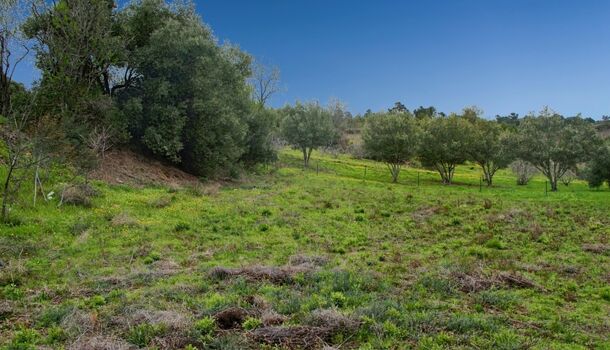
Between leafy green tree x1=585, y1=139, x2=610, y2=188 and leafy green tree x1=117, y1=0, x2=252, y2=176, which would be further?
leafy green tree x1=585, y1=139, x2=610, y2=188

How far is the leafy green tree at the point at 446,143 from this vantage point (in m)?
61.7

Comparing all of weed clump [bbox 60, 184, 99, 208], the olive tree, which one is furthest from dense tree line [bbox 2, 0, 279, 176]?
the olive tree

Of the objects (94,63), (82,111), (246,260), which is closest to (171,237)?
(246,260)

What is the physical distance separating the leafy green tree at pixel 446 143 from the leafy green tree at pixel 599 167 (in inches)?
590

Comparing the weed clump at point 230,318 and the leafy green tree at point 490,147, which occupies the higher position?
the leafy green tree at point 490,147

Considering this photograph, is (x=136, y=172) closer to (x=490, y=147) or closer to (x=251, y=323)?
(x=251, y=323)

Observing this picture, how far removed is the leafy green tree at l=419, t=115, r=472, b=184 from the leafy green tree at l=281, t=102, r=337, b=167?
16735 millimetres

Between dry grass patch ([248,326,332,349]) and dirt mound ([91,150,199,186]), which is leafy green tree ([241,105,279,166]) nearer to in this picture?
dirt mound ([91,150,199,186])

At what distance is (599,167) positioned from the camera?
57.0m

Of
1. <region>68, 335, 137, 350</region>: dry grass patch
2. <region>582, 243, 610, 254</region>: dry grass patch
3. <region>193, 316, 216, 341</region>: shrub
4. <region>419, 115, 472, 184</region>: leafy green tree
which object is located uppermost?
<region>419, 115, 472, 184</region>: leafy green tree

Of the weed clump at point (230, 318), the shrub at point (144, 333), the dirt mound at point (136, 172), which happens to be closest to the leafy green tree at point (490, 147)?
the dirt mound at point (136, 172)

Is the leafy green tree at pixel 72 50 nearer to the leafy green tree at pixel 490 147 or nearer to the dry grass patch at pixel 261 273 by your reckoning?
the dry grass patch at pixel 261 273

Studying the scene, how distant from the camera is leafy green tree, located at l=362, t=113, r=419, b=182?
6262 cm

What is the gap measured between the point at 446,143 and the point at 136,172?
4316 cm
